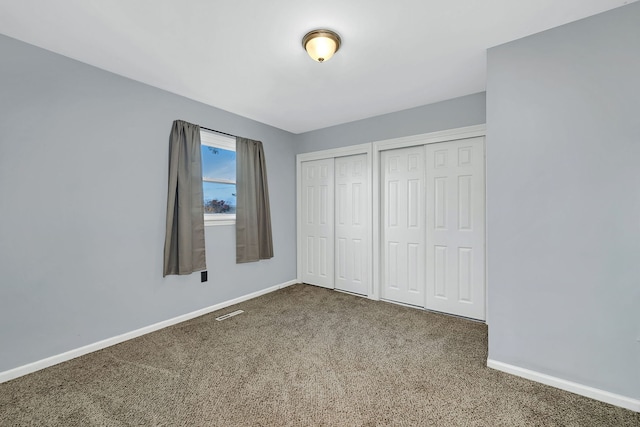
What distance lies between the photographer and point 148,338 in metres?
2.62

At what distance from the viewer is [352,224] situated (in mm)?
3928

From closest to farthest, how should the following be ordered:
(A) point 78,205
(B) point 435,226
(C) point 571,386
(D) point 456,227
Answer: (C) point 571,386 → (A) point 78,205 → (D) point 456,227 → (B) point 435,226

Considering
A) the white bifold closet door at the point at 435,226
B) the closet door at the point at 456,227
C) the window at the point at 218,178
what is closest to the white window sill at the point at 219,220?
the window at the point at 218,178

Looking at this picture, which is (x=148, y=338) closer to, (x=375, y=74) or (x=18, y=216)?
(x=18, y=216)

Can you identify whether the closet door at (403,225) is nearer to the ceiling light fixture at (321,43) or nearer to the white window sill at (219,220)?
the ceiling light fixture at (321,43)

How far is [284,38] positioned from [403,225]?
8.04 ft

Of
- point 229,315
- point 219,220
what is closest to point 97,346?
point 229,315

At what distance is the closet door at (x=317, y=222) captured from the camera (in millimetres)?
4141

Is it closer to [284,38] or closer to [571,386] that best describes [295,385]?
[571,386]

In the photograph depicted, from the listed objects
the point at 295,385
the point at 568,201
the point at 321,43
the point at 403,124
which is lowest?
the point at 295,385

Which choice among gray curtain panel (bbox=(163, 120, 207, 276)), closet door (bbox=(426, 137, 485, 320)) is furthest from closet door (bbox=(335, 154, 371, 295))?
gray curtain panel (bbox=(163, 120, 207, 276))

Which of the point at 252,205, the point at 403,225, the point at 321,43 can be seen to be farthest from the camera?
the point at 252,205

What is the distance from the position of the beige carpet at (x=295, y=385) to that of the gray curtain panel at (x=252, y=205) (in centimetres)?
111

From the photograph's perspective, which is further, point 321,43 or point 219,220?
point 219,220
